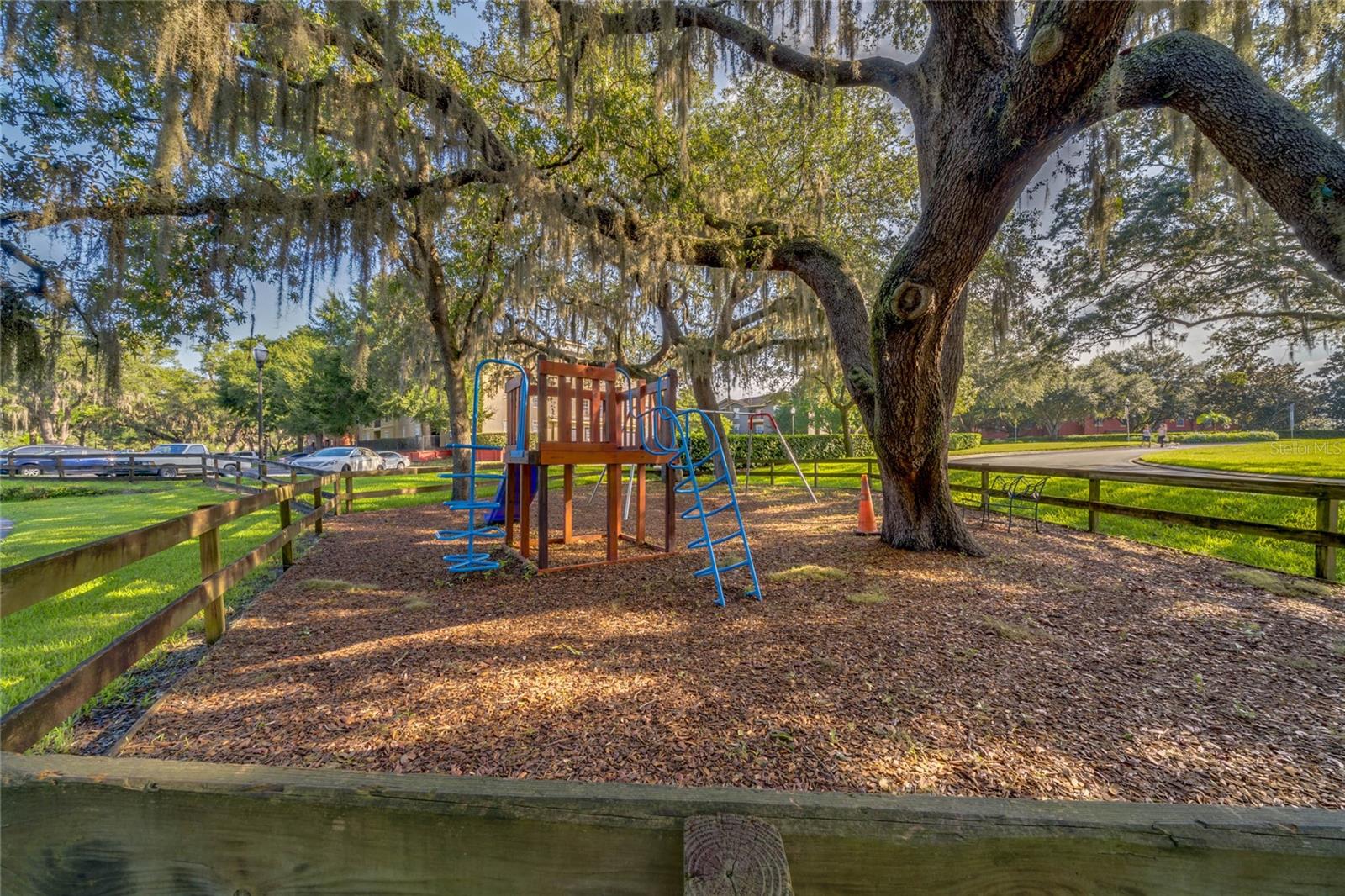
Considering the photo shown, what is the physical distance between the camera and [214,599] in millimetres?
3131

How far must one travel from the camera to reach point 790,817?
2.37 ft

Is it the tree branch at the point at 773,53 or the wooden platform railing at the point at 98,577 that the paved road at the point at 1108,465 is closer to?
the tree branch at the point at 773,53

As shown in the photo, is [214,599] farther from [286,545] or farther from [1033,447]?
[1033,447]

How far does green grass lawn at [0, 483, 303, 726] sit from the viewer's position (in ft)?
9.79

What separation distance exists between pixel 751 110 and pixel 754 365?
5.64 metres

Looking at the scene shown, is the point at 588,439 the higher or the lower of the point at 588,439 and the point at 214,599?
the higher

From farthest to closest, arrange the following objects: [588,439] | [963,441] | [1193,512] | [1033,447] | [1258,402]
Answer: [1258,402] < [963,441] < [1033,447] < [1193,512] < [588,439]

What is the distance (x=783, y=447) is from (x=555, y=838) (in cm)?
1622

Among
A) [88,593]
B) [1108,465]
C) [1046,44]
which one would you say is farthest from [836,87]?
[1108,465]

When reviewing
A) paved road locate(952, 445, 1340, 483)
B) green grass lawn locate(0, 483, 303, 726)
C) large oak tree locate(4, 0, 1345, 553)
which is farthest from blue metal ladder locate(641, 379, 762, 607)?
paved road locate(952, 445, 1340, 483)

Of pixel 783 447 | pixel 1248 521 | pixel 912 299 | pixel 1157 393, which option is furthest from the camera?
pixel 1157 393

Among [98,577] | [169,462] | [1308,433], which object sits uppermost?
[1308,433]

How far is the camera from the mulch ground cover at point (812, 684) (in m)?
1.95

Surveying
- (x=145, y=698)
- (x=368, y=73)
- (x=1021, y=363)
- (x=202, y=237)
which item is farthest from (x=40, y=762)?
(x=1021, y=363)
